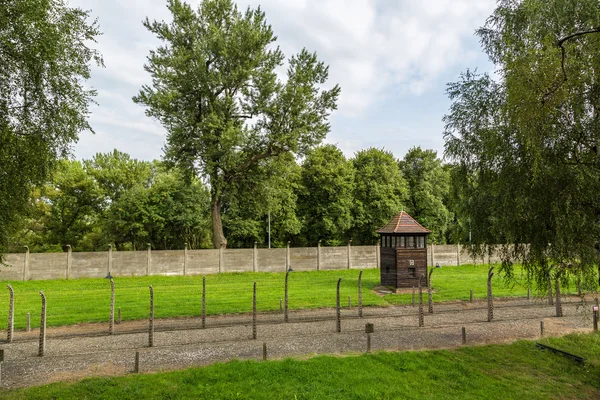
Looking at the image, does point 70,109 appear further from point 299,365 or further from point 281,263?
point 281,263

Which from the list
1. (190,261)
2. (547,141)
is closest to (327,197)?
(190,261)

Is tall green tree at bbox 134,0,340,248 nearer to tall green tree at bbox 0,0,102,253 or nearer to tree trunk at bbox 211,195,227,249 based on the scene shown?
tree trunk at bbox 211,195,227,249

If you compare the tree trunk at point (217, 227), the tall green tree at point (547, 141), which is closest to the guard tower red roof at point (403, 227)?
the tall green tree at point (547, 141)

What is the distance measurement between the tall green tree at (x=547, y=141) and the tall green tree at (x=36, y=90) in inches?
381

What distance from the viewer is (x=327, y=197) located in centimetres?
4328

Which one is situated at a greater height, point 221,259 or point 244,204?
point 244,204

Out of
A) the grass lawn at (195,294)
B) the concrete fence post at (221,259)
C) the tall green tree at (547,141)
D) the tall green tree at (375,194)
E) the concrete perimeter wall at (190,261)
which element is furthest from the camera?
the tall green tree at (375,194)

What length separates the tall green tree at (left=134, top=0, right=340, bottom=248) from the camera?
29297mm

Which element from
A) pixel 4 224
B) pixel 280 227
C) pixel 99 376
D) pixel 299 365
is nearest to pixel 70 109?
pixel 4 224

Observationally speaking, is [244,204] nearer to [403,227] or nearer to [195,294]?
[195,294]

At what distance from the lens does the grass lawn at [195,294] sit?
17.7 metres

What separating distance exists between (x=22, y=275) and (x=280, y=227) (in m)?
24.1

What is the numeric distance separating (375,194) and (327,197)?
5368mm

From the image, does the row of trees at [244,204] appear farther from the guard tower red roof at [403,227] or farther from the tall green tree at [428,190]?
the guard tower red roof at [403,227]
